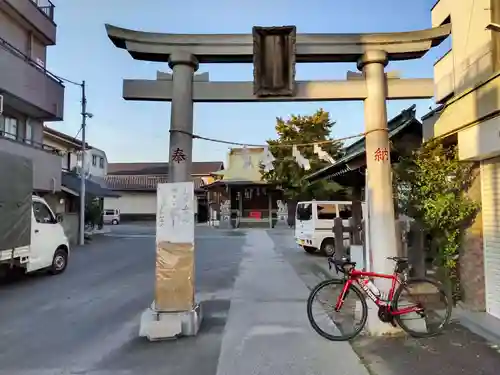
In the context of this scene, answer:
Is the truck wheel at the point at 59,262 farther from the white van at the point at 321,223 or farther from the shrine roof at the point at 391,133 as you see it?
the white van at the point at 321,223

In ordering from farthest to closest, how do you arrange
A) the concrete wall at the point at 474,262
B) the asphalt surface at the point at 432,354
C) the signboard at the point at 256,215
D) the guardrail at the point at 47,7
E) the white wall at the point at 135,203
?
the white wall at the point at 135,203 < the signboard at the point at 256,215 < the guardrail at the point at 47,7 < the concrete wall at the point at 474,262 < the asphalt surface at the point at 432,354

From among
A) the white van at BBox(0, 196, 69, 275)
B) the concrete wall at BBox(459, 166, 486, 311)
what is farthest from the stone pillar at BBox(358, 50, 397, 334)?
the white van at BBox(0, 196, 69, 275)

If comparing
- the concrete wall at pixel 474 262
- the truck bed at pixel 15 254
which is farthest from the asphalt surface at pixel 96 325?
the concrete wall at pixel 474 262

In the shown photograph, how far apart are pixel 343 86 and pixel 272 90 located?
1029mm

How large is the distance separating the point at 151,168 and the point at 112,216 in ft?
52.2

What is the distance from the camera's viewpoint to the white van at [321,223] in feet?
51.9

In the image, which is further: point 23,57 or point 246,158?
point 23,57

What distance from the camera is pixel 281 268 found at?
12.8 metres

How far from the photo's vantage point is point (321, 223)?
15836 millimetres

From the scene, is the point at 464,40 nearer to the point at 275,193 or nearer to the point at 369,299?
the point at 369,299

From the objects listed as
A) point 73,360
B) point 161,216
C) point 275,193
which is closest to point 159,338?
point 73,360

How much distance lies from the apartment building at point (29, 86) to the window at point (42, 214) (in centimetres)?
392

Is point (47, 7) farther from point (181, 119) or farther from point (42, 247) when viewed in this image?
point (181, 119)

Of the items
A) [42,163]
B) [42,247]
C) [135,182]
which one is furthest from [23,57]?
[135,182]
